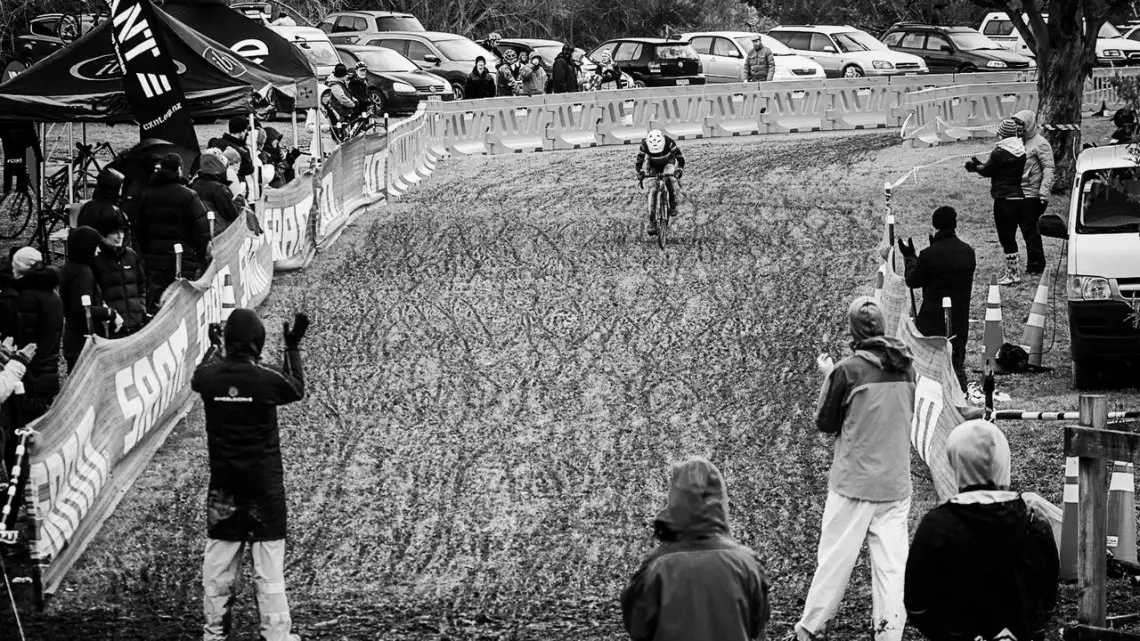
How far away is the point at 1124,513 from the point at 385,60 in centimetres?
2806

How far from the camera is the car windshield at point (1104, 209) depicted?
45.2 feet

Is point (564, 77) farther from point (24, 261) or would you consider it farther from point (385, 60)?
point (24, 261)

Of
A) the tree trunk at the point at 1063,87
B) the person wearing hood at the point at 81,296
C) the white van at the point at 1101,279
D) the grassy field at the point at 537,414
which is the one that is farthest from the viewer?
the tree trunk at the point at 1063,87

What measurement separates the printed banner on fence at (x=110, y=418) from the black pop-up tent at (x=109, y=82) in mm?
3419

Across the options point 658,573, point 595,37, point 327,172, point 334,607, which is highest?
point 595,37

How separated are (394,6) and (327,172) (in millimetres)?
31792

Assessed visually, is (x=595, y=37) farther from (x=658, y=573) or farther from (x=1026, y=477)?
(x=658, y=573)

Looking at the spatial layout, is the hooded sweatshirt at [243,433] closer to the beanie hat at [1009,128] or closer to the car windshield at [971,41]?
the beanie hat at [1009,128]

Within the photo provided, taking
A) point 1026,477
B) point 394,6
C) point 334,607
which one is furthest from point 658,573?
point 394,6

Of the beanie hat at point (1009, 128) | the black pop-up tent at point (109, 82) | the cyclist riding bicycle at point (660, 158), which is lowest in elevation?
the cyclist riding bicycle at point (660, 158)

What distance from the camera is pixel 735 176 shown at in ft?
82.0

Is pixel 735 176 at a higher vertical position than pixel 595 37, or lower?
lower

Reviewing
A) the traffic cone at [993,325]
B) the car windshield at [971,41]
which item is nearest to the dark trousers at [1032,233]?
the traffic cone at [993,325]

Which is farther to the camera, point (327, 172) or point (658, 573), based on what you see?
point (327, 172)
